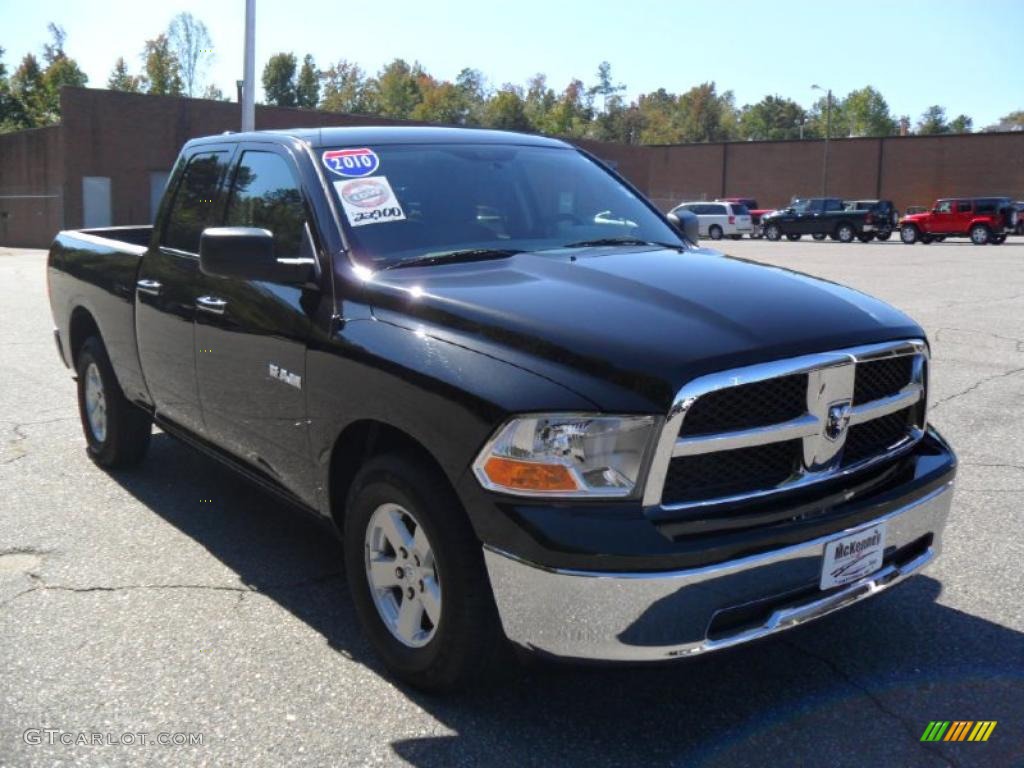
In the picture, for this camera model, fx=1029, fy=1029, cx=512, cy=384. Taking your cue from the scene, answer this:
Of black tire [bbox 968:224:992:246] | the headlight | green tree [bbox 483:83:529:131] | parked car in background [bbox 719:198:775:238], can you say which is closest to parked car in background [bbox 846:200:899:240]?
black tire [bbox 968:224:992:246]

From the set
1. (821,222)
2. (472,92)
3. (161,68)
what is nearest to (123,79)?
(161,68)

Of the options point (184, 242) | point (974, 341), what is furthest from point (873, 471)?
point (974, 341)

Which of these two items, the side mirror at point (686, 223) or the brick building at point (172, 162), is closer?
the side mirror at point (686, 223)

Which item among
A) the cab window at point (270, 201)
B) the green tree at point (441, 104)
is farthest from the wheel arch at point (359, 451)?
the green tree at point (441, 104)

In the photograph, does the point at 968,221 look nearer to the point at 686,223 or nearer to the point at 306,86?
the point at 686,223

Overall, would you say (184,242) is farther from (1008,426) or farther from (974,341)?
(974,341)

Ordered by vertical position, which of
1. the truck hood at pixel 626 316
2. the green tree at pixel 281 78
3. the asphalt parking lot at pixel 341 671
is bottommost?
the asphalt parking lot at pixel 341 671

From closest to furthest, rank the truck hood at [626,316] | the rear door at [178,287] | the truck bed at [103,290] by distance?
the truck hood at [626,316]
the rear door at [178,287]
the truck bed at [103,290]

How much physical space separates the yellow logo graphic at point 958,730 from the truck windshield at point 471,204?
2.20 m

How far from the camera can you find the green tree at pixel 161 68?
10469cm

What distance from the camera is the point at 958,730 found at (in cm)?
314

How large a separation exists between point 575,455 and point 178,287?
8.81 ft

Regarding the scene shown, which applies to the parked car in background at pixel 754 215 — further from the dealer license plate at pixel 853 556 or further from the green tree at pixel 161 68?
the green tree at pixel 161 68

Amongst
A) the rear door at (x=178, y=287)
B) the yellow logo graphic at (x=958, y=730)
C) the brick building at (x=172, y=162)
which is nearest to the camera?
the yellow logo graphic at (x=958, y=730)
